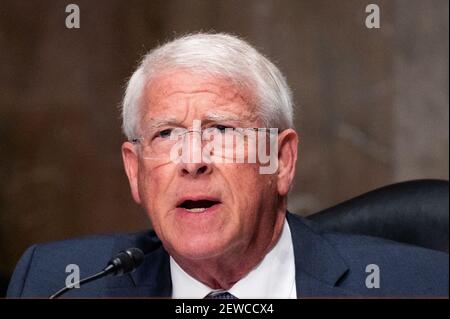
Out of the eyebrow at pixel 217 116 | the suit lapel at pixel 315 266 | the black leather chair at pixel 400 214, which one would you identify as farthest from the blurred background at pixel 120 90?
the eyebrow at pixel 217 116

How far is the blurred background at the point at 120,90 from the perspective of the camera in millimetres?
2541

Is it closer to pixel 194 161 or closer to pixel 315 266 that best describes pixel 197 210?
pixel 194 161

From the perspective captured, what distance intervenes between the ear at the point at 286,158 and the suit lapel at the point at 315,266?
0.40 feet

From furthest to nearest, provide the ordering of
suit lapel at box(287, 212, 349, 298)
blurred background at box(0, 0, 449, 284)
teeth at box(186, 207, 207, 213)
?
1. blurred background at box(0, 0, 449, 284)
2. suit lapel at box(287, 212, 349, 298)
3. teeth at box(186, 207, 207, 213)

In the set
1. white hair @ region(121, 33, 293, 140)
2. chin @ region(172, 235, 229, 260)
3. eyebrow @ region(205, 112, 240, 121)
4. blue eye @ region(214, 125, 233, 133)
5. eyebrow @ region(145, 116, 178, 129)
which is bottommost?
chin @ region(172, 235, 229, 260)

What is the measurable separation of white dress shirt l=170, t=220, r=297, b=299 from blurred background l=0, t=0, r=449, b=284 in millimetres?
199

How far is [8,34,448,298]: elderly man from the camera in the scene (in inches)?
90.9

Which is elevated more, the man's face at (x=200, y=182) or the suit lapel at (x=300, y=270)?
the man's face at (x=200, y=182)

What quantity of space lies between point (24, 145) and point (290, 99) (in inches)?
29.3

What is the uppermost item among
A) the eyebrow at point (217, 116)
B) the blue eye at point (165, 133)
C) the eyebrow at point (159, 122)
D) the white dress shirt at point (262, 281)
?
the eyebrow at point (217, 116)

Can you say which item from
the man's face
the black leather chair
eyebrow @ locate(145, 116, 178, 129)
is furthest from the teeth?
the black leather chair

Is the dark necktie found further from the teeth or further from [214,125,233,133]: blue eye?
[214,125,233,133]: blue eye

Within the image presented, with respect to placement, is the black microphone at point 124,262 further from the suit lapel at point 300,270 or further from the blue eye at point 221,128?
the blue eye at point 221,128

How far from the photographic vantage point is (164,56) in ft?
7.77
